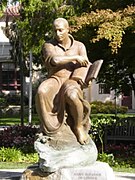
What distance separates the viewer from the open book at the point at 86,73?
7543 mm

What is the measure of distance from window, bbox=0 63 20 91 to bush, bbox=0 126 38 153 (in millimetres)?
28842

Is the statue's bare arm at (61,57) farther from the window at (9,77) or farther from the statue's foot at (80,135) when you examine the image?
the window at (9,77)

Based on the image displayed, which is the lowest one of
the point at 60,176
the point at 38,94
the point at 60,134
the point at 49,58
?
the point at 60,176

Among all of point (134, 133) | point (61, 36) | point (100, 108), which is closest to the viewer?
point (61, 36)

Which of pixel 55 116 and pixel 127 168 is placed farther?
pixel 127 168

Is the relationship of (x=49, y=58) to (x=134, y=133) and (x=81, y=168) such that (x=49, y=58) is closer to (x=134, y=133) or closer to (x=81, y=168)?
(x=81, y=168)

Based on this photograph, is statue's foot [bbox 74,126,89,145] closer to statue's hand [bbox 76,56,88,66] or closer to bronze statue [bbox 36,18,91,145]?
bronze statue [bbox 36,18,91,145]

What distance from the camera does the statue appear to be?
7.43 m

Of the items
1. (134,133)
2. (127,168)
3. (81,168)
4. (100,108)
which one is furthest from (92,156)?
(100,108)

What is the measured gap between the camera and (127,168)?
11.9 meters

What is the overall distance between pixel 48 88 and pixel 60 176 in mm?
1273

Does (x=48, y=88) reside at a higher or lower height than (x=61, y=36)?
lower

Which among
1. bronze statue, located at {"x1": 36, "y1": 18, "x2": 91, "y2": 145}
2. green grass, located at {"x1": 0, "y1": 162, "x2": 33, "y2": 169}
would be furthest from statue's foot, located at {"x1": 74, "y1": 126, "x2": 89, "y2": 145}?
green grass, located at {"x1": 0, "y1": 162, "x2": 33, "y2": 169}

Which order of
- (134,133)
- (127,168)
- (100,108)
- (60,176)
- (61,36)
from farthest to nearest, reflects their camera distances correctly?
(100,108), (134,133), (127,168), (61,36), (60,176)
